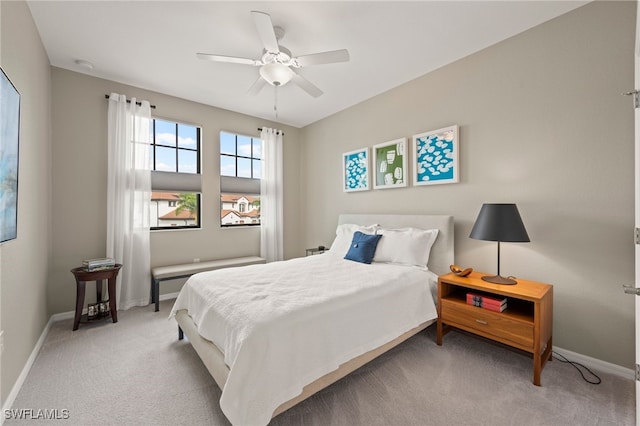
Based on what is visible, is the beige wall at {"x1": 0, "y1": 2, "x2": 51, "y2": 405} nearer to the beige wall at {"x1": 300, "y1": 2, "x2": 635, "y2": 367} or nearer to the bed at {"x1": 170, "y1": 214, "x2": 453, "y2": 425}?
the bed at {"x1": 170, "y1": 214, "x2": 453, "y2": 425}

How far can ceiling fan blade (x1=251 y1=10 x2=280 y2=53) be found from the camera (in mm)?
1829

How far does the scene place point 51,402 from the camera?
1.75 meters

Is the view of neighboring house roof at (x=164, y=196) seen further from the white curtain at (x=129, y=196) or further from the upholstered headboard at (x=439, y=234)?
the upholstered headboard at (x=439, y=234)

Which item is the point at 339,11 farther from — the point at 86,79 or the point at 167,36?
the point at 86,79

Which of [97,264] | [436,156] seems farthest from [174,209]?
[436,156]

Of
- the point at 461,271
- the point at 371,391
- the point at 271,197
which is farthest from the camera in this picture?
the point at 271,197

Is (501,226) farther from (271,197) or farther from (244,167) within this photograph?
(244,167)

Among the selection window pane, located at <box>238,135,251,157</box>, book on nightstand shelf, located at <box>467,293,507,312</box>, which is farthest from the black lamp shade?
window pane, located at <box>238,135,251,157</box>

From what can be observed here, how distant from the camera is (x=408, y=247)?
9.49ft

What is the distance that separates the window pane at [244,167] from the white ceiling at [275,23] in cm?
140

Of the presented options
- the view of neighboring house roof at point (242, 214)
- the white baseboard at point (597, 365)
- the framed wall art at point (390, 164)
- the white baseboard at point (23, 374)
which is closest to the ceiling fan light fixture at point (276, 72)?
the framed wall art at point (390, 164)

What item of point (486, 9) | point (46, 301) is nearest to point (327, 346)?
point (486, 9)

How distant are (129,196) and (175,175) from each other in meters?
0.65

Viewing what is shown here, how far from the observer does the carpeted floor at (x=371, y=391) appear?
5.33ft
